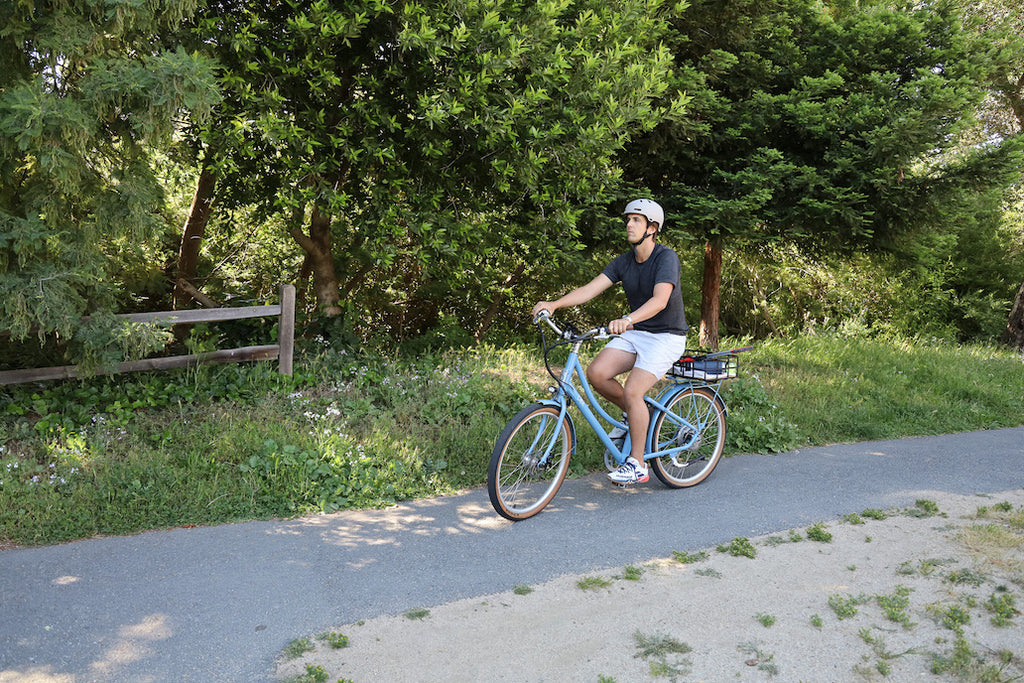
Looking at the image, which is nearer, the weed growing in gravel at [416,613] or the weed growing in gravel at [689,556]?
the weed growing in gravel at [416,613]

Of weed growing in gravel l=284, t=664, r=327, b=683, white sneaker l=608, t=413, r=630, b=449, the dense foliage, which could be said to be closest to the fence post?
the dense foliage

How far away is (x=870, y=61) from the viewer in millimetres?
9023

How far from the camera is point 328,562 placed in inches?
183

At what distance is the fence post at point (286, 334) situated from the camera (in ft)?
25.3

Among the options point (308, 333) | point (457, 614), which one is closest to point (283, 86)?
point (308, 333)

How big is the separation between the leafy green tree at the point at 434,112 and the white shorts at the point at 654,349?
2.18 m

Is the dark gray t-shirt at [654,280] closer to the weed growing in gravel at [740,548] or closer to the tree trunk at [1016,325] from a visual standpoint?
the weed growing in gravel at [740,548]

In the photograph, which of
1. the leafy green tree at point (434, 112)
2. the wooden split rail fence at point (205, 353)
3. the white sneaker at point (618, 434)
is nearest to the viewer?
the white sneaker at point (618, 434)

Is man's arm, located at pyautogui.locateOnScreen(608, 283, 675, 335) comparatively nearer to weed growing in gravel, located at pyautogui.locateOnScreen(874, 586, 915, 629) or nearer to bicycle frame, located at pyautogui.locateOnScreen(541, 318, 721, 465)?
bicycle frame, located at pyautogui.locateOnScreen(541, 318, 721, 465)

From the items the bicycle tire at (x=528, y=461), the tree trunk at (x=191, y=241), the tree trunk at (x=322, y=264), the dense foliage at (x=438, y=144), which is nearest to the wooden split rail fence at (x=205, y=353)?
the dense foliage at (x=438, y=144)

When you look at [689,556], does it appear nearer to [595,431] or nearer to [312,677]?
[595,431]

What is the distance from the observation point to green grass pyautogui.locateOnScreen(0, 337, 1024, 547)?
536cm

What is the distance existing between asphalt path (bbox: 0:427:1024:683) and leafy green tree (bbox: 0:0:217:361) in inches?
73.5

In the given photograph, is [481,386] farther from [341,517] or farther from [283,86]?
[283,86]
